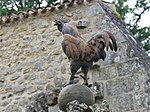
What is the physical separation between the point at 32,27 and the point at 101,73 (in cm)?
152

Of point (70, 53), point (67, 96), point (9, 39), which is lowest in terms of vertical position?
point (9, 39)

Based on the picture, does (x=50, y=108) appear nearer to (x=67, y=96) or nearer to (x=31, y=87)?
(x=31, y=87)

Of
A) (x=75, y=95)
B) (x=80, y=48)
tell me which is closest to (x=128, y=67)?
(x=80, y=48)

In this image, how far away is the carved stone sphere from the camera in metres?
4.84

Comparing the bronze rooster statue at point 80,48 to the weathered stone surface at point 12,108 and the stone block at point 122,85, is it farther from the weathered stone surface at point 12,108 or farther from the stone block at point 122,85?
the weathered stone surface at point 12,108

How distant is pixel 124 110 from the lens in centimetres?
650

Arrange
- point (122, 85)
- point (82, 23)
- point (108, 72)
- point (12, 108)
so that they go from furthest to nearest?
point (82, 23) → point (12, 108) → point (108, 72) → point (122, 85)

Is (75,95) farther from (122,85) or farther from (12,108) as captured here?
(12,108)

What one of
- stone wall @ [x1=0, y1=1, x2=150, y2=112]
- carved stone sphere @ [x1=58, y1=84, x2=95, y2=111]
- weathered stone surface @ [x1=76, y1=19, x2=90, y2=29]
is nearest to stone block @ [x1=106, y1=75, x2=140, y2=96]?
stone wall @ [x1=0, y1=1, x2=150, y2=112]

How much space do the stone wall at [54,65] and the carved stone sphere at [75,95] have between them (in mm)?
1652

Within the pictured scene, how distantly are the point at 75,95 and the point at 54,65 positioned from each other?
2559mm

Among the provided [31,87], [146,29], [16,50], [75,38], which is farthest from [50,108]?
[146,29]

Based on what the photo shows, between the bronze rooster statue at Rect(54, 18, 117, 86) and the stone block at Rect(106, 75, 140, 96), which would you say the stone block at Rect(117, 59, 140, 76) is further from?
the bronze rooster statue at Rect(54, 18, 117, 86)

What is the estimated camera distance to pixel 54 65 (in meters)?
7.38
